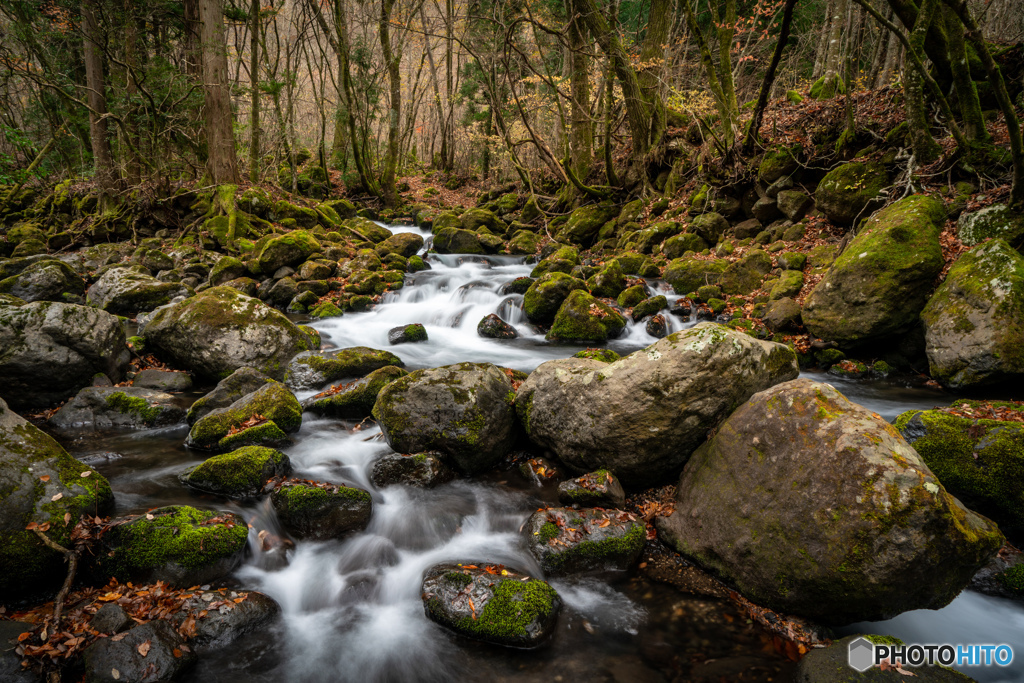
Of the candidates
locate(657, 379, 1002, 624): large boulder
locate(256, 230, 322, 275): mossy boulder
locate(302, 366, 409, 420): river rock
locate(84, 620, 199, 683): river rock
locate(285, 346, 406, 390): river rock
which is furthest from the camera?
locate(256, 230, 322, 275): mossy boulder

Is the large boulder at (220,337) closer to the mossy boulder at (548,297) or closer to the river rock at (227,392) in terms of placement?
the river rock at (227,392)

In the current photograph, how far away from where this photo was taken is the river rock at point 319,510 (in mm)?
4395

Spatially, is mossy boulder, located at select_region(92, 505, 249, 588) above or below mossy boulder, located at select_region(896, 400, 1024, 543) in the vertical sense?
below

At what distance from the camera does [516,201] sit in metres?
21.1

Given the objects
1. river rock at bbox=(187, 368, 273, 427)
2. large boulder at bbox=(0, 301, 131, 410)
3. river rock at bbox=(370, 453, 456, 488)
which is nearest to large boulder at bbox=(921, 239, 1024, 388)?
river rock at bbox=(370, 453, 456, 488)

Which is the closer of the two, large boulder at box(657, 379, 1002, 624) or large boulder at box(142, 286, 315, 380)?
large boulder at box(657, 379, 1002, 624)

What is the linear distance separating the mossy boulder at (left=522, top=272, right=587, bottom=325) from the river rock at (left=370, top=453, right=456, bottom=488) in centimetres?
575

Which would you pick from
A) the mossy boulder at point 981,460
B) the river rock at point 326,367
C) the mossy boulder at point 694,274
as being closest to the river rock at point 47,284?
the river rock at point 326,367

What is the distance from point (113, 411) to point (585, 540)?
20.3 ft

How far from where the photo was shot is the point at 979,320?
622cm

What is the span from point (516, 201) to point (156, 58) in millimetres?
12969

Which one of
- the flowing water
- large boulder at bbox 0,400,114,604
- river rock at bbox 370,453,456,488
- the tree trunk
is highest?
the tree trunk

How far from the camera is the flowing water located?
331cm

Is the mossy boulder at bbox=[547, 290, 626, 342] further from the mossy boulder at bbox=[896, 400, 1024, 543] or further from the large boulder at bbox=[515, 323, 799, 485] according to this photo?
the mossy boulder at bbox=[896, 400, 1024, 543]
